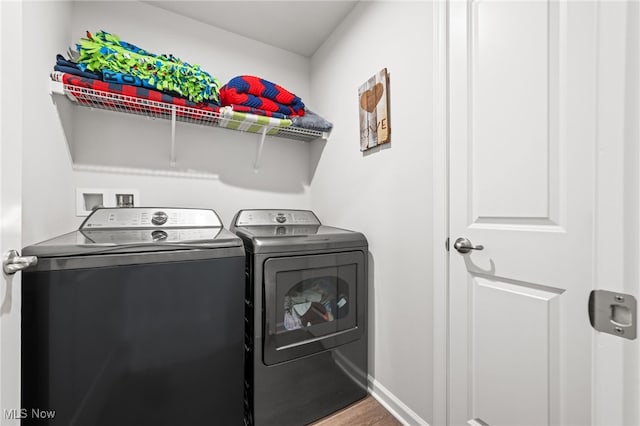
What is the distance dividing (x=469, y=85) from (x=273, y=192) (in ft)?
4.96

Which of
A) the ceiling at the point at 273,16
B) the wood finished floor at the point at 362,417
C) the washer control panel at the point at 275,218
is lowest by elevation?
the wood finished floor at the point at 362,417

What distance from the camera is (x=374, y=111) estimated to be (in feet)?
4.92

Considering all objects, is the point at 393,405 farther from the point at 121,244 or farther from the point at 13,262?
the point at 13,262

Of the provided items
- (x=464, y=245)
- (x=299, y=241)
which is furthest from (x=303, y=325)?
(x=464, y=245)

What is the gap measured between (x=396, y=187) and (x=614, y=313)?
2.94ft

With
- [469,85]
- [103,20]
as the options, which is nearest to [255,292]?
[469,85]

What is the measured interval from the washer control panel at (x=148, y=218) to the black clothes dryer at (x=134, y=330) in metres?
0.18

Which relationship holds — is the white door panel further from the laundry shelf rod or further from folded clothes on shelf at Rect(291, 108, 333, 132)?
the laundry shelf rod

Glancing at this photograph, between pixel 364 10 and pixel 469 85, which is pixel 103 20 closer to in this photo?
pixel 364 10

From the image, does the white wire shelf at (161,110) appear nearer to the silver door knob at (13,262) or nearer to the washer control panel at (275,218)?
the washer control panel at (275,218)

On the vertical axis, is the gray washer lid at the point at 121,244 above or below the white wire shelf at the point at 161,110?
below

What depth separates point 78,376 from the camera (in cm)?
92

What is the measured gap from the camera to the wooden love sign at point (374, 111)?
4.68 feet

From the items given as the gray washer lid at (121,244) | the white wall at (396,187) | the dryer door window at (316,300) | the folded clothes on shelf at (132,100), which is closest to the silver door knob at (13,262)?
the gray washer lid at (121,244)
